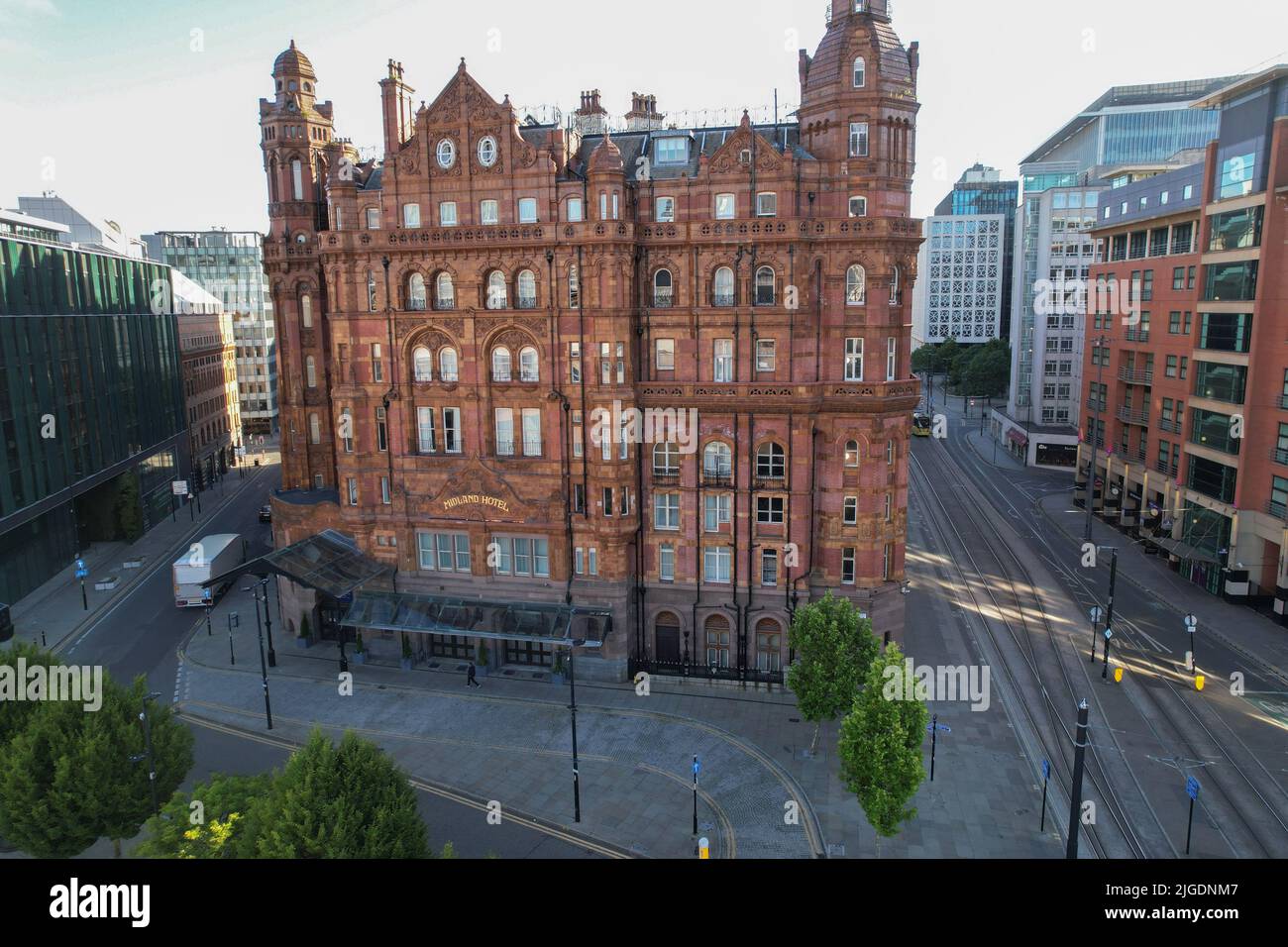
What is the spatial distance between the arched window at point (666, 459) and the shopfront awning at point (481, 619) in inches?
353

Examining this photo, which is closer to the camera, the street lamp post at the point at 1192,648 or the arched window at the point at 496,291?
the street lamp post at the point at 1192,648

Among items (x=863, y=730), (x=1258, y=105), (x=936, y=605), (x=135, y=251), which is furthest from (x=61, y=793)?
(x=135, y=251)

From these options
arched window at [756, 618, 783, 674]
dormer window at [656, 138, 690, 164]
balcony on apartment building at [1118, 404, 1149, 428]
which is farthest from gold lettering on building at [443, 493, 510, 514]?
balcony on apartment building at [1118, 404, 1149, 428]

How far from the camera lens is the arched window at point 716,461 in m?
48.8

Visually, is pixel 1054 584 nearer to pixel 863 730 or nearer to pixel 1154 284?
pixel 1154 284

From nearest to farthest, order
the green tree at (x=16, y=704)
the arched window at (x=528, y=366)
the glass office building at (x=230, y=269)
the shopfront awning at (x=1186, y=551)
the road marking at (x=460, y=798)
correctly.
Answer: the green tree at (x=16, y=704)
the road marking at (x=460, y=798)
the arched window at (x=528, y=366)
the shopfront awning at (x=1186, y=551)
the glass office building at (x=230, y=269)

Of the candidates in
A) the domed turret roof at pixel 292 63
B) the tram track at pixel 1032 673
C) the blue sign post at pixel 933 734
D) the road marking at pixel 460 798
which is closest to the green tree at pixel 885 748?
the blue sign post at pixel 933 734

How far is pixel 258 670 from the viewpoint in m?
51.6

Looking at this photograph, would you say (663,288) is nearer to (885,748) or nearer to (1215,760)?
(885,748)

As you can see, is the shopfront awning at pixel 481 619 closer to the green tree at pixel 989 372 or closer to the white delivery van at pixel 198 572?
the white delivery van at pixel 198 572

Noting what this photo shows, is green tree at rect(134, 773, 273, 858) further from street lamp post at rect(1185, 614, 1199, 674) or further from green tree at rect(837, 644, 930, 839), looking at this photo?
street lamp post at rect(1185, 614, 1199, 674)

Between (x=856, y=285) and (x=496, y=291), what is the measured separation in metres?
20.8

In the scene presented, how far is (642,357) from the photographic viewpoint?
4922 cm

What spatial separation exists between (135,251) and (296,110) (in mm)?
87086
